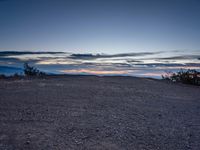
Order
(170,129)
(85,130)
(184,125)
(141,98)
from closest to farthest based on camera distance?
1. (85,130)
2. (170,129)
3. (184,125)
4. (141,98)

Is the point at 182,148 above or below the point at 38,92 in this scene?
below

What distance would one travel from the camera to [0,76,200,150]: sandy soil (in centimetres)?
466

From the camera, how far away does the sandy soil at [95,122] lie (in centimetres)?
466

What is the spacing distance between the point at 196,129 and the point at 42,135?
359 cm

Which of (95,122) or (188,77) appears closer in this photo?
(95,122)

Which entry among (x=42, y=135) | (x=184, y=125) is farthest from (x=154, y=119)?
(x=42, y=135)

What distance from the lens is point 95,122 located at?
233 inches

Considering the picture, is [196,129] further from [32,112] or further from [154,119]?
[32,112]

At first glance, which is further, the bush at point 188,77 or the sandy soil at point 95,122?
the bush at point 188,77

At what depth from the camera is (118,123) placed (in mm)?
5914

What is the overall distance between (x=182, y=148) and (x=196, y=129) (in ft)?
4.67

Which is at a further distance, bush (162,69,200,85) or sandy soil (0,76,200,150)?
bush (162,69,200,85)

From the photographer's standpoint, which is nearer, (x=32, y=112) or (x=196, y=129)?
(x=196, y=129)

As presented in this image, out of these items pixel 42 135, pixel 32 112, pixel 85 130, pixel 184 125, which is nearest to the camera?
pixel 42 135
